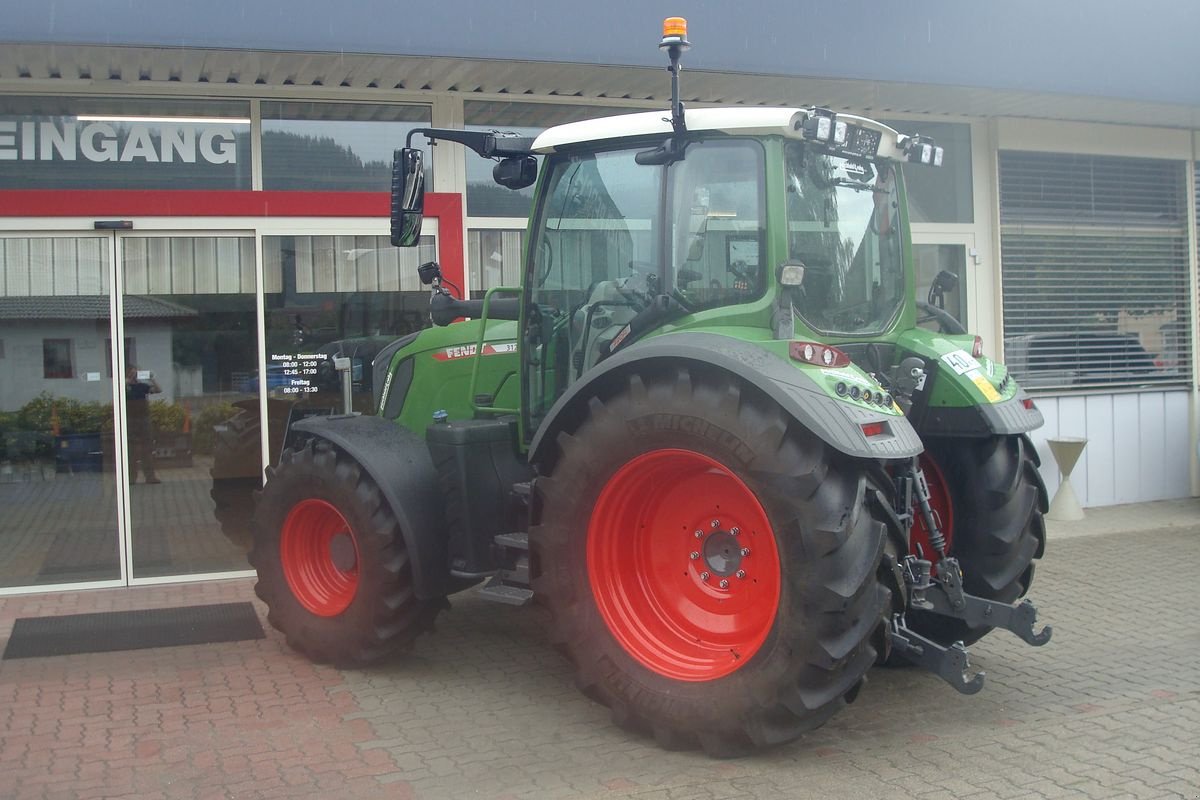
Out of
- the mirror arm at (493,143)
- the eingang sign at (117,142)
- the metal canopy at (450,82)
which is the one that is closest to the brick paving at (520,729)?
the mirror arm at (493,143)

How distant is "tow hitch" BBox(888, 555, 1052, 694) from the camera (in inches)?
173

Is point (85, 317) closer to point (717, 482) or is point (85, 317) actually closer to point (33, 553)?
point (33, 553)

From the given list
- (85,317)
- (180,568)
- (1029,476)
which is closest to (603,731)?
(1029,476)

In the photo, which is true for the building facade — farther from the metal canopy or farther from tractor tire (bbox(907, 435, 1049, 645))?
tractor tire (bbox(907, 435, 1049, 645))

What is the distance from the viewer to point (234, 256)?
8125 millimetres

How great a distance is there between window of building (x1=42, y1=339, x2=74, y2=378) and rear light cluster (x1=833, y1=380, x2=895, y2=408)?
5.64 metres

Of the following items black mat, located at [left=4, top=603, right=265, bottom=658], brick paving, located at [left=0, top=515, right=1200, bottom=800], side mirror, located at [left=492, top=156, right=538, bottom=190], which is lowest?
brick paving, located at [left=0, top=515, right=1200, bottom=800]

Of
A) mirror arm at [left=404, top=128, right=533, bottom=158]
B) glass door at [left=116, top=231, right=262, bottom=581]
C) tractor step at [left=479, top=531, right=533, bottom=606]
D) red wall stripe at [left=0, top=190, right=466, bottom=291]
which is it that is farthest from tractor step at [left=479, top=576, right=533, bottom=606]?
red wall stripe at [left=0, top=190, right=466, bottom=291]

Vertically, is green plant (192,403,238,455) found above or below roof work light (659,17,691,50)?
below

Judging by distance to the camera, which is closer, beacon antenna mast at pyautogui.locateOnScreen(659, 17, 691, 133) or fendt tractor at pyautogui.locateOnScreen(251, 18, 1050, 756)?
fendt tractor at pyautogui.locateOnScreen(251, 18, 1050, 756)

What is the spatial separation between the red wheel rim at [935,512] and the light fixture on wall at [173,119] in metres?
5.29

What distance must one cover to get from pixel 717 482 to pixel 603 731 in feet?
3.82

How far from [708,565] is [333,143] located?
196 inches

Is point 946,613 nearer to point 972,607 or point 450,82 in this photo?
point 972,607
